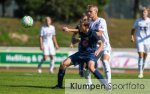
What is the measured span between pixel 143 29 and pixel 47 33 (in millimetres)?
5505

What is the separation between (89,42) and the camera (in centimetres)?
1525

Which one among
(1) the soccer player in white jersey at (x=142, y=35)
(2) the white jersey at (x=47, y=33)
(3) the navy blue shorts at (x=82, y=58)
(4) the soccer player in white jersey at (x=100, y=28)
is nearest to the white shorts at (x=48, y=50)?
(2) the white jersey at (x=47, y=33)

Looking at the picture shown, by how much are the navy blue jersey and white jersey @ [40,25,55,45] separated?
10492mm

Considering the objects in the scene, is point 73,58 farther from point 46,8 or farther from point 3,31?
point 46,8

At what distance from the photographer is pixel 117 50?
1384 inches

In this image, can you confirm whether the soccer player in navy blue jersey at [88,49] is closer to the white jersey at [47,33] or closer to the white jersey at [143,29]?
the white jersey at [143,29]

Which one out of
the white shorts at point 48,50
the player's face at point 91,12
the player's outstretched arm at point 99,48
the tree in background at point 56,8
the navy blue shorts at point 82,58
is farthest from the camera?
the tree in background at point 56,8

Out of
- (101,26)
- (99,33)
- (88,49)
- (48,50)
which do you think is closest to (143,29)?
(48,50)

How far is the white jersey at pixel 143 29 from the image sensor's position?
21797 mm

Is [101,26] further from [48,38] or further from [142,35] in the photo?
[48,38]

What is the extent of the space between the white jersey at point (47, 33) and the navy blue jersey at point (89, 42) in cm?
1049

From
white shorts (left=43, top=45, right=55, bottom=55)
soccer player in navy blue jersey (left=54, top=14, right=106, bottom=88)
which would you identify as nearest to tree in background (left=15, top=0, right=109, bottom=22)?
white shorts (left=43, top=45, right=55, bottom=55)

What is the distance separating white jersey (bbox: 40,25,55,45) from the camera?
2575 cm

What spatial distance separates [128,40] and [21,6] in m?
15.5
